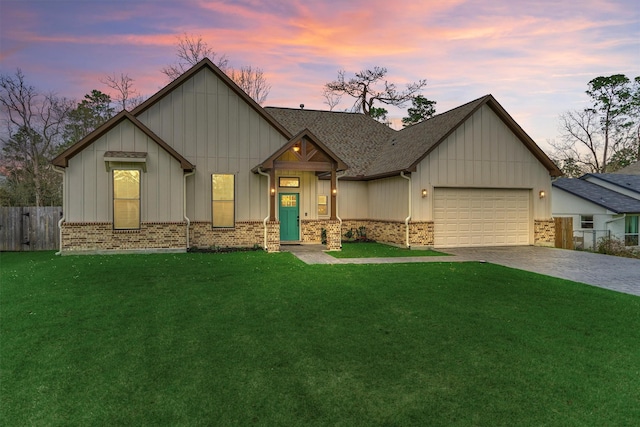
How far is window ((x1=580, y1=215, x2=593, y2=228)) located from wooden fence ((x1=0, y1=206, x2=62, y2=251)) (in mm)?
25421

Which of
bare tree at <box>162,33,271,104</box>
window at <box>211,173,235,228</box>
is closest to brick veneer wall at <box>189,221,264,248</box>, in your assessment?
window at <box>211,173,235,228</box>

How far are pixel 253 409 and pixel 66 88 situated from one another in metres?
30.5

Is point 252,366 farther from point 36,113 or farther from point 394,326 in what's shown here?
point 36,113

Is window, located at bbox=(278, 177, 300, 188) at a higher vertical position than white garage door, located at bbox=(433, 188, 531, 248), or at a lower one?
higher

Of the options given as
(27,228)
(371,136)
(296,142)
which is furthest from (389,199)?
(27,228)

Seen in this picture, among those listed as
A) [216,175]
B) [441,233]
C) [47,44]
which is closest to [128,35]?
[47,44]

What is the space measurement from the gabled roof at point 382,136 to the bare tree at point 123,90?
13.5 metres

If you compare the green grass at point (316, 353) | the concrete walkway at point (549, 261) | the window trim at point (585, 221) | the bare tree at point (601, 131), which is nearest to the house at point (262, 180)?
the concrete walkway at point (549, 261)

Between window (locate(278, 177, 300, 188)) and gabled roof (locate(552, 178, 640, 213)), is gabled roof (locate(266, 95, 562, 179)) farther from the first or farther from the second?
gabled roof (locate(552, 178, 640, 213))

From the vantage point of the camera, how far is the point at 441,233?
640 inches

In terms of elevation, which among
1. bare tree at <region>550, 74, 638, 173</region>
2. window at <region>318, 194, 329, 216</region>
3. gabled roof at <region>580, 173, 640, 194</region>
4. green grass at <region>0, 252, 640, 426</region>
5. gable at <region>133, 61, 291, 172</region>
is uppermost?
bare tree at <region>550, 74, 638, 173</region>

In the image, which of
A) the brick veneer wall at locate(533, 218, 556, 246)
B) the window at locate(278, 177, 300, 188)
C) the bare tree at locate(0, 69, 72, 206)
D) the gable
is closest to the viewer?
the gable

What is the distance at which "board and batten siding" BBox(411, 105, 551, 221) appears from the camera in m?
15.9

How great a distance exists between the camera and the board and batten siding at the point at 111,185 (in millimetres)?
13312
